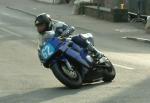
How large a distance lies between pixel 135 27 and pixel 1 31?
6.34 metres

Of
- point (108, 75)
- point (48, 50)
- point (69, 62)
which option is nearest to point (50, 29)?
point (48, 50)

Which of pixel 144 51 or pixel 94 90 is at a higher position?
pixel 94 90

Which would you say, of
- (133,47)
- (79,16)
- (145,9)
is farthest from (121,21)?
(133,47)

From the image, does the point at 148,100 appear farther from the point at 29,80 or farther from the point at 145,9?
the point at 145,9

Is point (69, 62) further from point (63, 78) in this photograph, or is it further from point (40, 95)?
point (40, 95)

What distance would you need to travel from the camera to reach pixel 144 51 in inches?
806

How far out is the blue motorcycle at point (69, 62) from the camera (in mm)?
11703

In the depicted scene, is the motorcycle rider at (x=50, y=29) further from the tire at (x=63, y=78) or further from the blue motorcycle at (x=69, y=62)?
the tire at (x=63, y=78)

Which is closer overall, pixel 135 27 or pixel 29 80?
pixel 29 80

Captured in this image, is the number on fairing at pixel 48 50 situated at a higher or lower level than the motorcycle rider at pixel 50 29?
lower

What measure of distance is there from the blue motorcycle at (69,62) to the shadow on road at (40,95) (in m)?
0.17

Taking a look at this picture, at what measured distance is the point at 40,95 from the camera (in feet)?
36.6

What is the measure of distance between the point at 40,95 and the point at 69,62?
3.57 ft

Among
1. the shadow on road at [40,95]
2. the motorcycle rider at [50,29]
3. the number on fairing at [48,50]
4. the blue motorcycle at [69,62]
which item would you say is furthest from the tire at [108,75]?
the number on fairing at [48,50]
